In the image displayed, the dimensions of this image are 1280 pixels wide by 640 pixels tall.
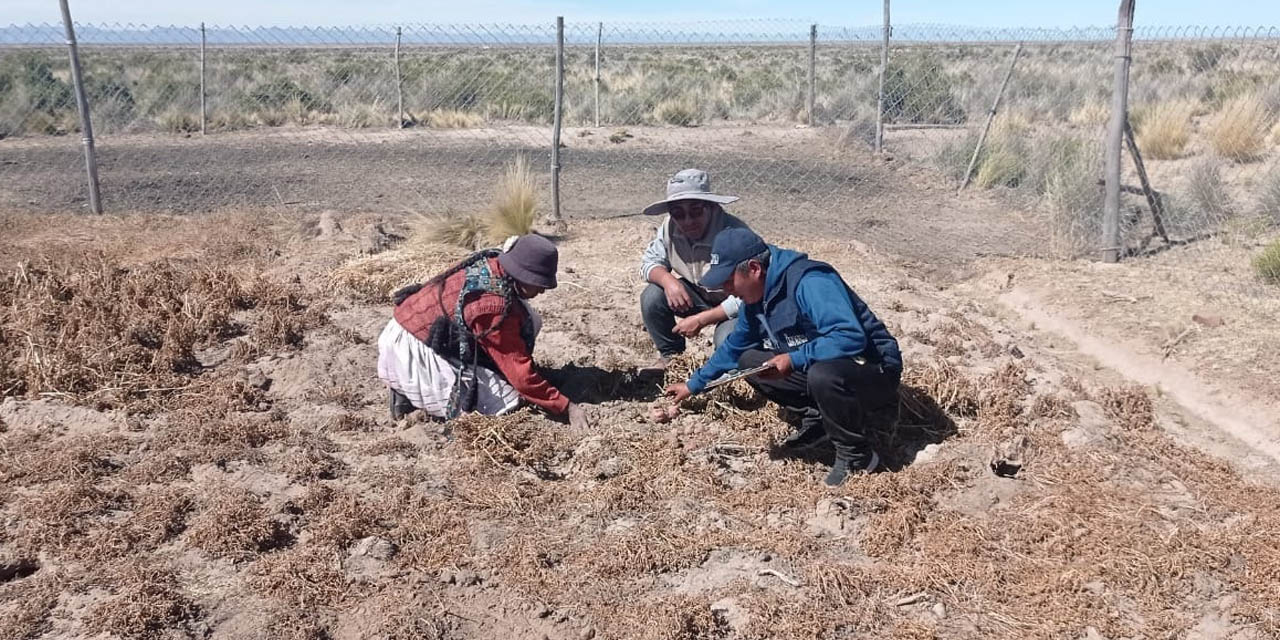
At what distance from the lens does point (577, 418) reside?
465 centimetres

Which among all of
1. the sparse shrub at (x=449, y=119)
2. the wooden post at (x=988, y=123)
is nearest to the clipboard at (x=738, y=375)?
the wooden post at (x=988, y=123)

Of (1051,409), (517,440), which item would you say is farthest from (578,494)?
(1051,409)

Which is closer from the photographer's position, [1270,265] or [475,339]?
[475,339]

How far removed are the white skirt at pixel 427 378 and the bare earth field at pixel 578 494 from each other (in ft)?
0.48

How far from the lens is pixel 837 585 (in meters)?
3.51

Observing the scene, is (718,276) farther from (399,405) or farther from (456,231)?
(456,231)

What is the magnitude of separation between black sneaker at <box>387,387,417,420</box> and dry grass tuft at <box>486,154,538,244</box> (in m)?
3.24

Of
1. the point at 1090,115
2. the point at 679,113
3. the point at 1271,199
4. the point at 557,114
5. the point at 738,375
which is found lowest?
the point at 738,375

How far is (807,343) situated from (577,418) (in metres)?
1.12

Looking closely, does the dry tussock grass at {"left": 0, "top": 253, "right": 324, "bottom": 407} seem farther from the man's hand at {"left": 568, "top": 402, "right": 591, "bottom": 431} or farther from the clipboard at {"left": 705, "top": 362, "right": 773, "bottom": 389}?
the clipboard at {"left": 705, "top": 362, "right": 773, "bottom": 389}

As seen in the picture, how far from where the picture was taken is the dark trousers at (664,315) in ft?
17.5

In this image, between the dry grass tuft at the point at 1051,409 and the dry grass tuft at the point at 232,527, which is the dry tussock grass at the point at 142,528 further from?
the dry grass tuft at the point at 1051,409

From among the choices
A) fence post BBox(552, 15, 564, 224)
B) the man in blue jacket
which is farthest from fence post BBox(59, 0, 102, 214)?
the man in blue jacket

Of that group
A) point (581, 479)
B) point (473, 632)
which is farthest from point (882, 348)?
point (473, 632)
